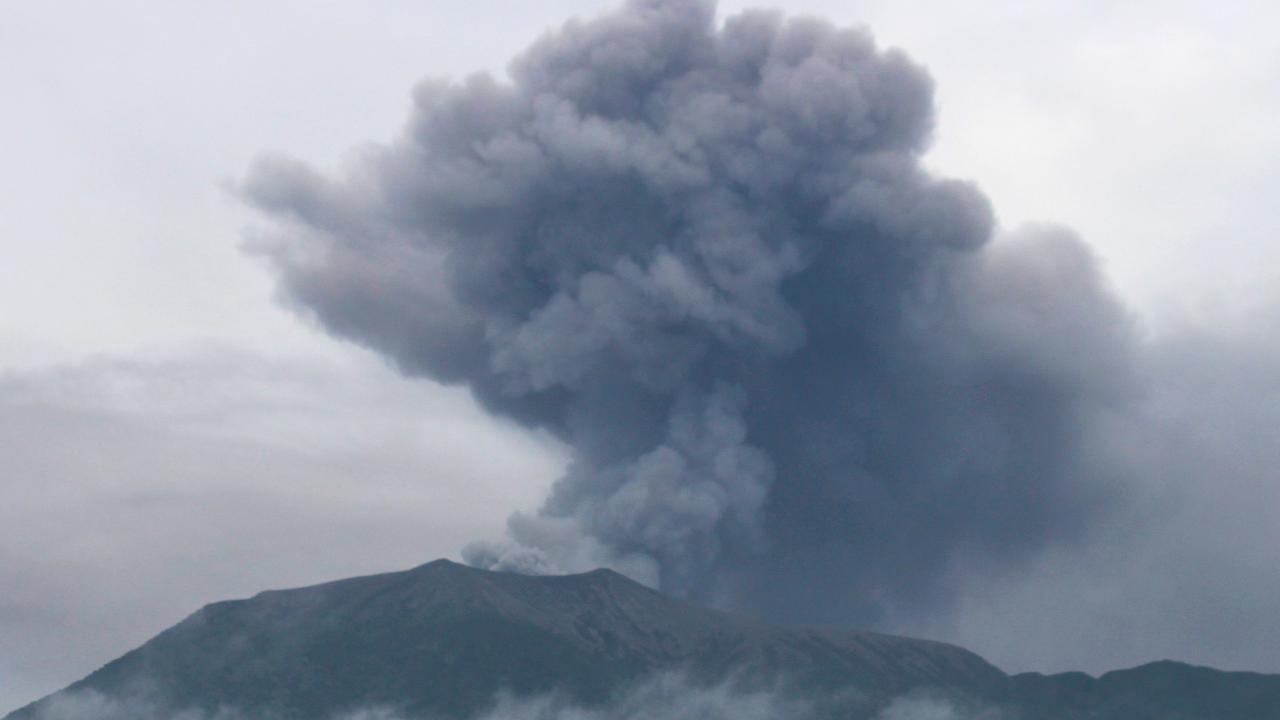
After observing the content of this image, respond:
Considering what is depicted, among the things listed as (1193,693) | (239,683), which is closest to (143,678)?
(239,683)

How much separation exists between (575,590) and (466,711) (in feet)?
41.9

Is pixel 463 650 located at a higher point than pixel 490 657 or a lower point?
higher

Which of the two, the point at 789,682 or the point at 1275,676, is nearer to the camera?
the point at 789,682

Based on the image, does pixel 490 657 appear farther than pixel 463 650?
No

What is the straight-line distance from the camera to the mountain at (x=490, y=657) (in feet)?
423

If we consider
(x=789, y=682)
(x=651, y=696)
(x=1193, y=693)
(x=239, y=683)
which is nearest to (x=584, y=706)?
(x=651, y=696)

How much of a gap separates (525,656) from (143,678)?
91.5ft

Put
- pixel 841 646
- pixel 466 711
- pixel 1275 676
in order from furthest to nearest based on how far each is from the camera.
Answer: pixel 1275 676
pixel 841 646
pixel 466 711

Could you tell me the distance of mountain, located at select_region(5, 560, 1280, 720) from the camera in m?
129

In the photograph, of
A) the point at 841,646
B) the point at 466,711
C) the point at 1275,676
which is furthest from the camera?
the point at 1275,676

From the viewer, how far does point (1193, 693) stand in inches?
5802

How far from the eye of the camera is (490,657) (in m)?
132

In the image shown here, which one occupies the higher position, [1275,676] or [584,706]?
[1275,676]

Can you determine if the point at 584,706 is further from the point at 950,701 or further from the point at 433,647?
the point at 950,701
